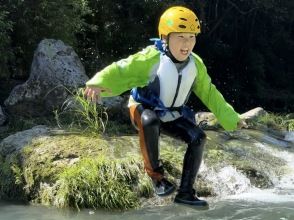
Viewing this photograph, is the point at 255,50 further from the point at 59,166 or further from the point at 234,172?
the point at 59,166

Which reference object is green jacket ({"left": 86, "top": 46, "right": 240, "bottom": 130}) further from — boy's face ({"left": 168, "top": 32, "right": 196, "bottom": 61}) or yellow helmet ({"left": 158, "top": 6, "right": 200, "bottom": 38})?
yellow helmet ({"left": 158, "top": 6, "right": 200, "bottom": 38})

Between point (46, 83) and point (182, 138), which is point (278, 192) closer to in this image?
point (182, 138)

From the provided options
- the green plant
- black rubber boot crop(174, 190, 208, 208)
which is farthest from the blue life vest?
the green plant

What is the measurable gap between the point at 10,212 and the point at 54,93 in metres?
3.74

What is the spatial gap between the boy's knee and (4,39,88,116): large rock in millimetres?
4767

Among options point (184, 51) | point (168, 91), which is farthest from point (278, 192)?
point (184, 51)

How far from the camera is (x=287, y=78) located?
1688cm

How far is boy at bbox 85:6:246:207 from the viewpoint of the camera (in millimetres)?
4523

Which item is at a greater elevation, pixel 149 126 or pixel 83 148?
pixel 149 126

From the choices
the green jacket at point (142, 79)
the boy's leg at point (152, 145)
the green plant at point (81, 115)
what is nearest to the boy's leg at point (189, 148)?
the boy's leg at point (152, 145)

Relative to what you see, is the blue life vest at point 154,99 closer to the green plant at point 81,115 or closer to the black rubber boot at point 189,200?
the black rubber boot at point 189,200

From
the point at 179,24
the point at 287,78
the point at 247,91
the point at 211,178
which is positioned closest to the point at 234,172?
the point at 211,178

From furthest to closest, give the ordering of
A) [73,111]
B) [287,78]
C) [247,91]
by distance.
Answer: [287,78] → [247,91] → [73,111]

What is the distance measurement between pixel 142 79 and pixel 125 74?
7.4 inches
